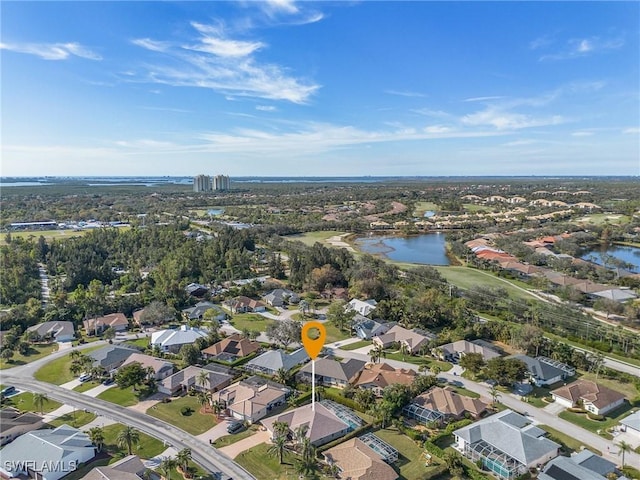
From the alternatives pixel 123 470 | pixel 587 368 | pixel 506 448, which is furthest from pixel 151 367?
pixel 587 368

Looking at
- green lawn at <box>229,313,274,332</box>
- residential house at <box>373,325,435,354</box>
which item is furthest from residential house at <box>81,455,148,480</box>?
residential house at <box>373,325,435,354</box>

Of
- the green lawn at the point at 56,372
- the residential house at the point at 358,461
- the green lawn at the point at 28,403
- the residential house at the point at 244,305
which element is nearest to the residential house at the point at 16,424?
the green lawn at the point at 28,403

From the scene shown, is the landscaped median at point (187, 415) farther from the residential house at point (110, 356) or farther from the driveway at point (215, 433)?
the residential house at point (110, 356)

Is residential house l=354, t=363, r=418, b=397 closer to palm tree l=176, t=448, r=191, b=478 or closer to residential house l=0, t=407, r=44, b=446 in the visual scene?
palm tree l=176, t=448, r=191, b=478

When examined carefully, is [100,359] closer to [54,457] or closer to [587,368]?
[54,457]

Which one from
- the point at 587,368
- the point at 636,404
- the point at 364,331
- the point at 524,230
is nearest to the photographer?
the point at 636,404

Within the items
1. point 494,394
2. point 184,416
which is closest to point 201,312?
point 184,416

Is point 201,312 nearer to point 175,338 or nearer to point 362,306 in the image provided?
point 175,338
